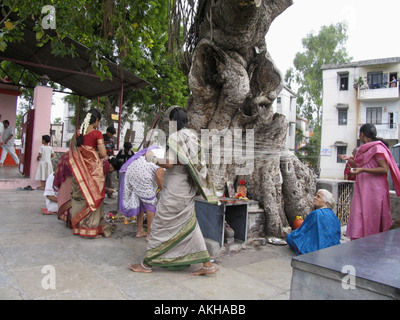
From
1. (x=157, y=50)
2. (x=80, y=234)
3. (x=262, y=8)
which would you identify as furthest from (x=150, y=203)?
(x=157, y=50)

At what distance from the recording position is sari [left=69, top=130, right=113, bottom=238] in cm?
424

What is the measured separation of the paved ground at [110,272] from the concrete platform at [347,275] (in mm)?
1141

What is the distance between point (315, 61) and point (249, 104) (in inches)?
1024

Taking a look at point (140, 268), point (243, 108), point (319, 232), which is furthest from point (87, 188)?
point (319, 232)

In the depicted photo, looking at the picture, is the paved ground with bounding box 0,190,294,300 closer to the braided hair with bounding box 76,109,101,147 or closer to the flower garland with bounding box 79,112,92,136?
the braided hair with bounding box 76,109,101,147

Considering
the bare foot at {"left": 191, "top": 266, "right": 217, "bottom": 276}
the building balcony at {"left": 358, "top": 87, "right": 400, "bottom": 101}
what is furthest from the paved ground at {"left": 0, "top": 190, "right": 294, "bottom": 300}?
the building balcony at {"left": 358, "top": 87, "right": 400, "bottom": 101}

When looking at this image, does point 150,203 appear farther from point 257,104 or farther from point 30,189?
point 30,189

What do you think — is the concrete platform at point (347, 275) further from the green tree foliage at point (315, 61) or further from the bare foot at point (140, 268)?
the green tree foliage at point (315, 61)

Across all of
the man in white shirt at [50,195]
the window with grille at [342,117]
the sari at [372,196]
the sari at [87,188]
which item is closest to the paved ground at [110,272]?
the sari at [87,188]

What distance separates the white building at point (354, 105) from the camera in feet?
78.6

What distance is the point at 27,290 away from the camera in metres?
2.53

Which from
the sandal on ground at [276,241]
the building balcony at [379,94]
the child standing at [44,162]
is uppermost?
the building balcony at [379,94]

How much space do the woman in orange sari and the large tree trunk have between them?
64.6 inches

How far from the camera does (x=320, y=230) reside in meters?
3.77
